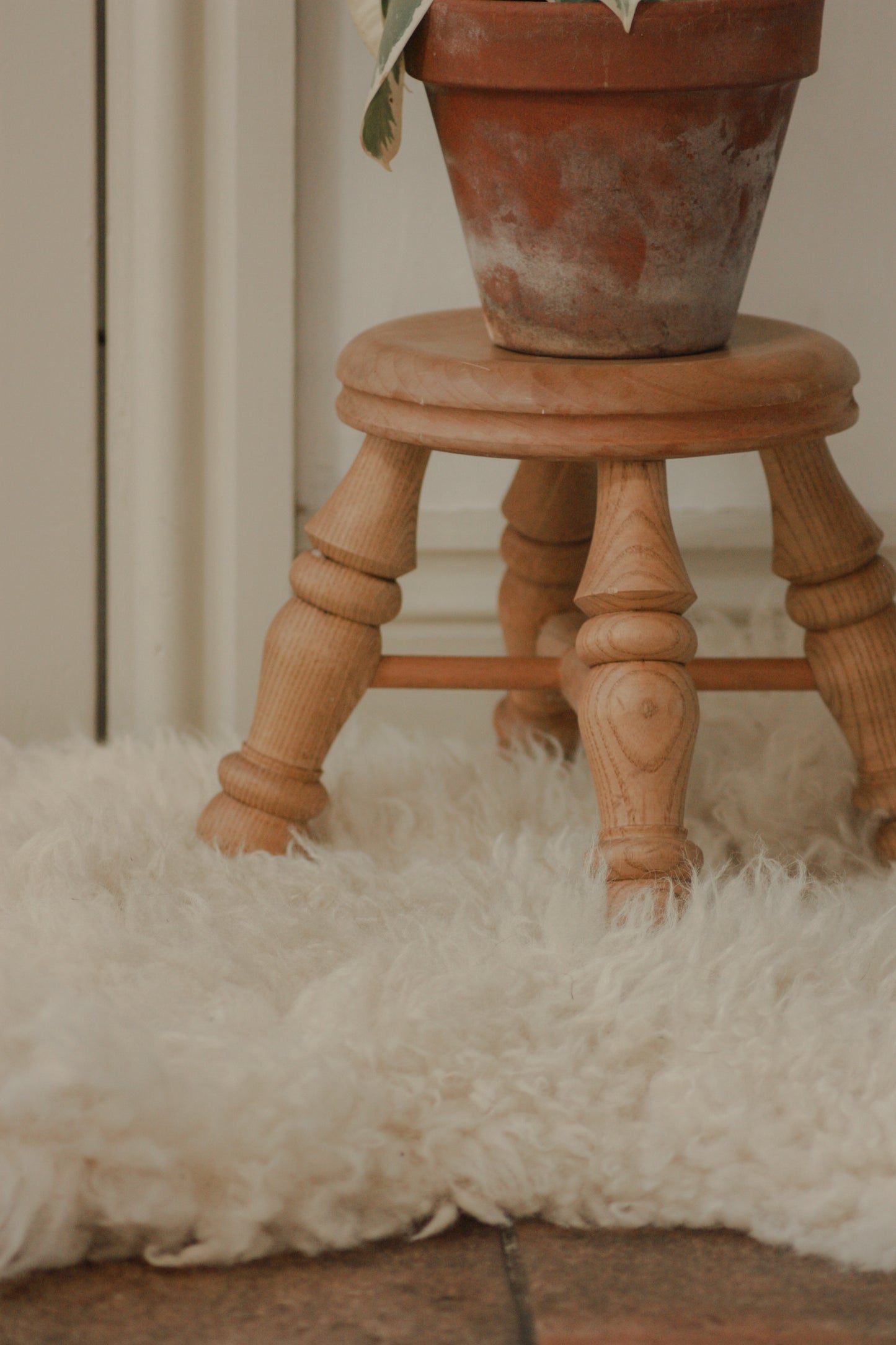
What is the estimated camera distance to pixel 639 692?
64cm

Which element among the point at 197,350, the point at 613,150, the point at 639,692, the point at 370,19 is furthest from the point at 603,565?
the point at 197,350

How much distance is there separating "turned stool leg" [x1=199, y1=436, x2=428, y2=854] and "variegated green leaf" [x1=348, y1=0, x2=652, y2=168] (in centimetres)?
15

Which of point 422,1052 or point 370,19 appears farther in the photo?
point 370,19

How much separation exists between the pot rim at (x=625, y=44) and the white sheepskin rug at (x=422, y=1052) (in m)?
0.35

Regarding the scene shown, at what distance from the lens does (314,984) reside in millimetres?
582

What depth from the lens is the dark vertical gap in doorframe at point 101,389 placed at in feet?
3.08

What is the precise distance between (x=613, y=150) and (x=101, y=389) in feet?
1.60

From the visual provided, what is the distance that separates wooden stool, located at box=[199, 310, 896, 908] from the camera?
0.64 metres

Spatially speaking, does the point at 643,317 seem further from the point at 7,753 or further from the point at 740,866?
the point at 7,753

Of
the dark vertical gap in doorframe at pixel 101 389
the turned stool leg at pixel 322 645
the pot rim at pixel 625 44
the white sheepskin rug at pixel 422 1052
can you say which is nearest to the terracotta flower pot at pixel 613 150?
the pot rim at pixel 625 44

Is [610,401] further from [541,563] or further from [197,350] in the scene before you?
[197,350]

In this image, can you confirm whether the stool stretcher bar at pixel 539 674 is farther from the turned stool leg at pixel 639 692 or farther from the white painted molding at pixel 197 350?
the white painted molding at pixel 197 350

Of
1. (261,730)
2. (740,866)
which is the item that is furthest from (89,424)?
(740,866)

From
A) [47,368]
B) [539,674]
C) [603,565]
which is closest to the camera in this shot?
[603,565]
